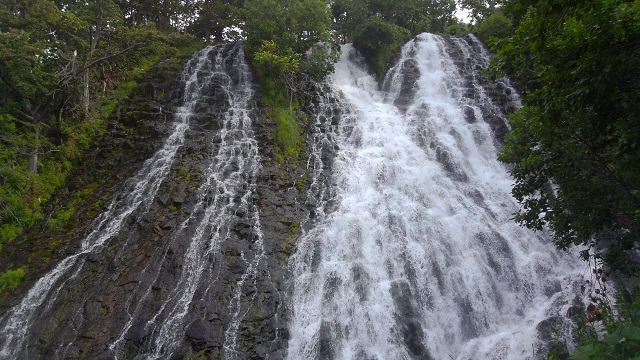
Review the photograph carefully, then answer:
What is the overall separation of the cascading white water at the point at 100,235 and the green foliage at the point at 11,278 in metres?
0.55

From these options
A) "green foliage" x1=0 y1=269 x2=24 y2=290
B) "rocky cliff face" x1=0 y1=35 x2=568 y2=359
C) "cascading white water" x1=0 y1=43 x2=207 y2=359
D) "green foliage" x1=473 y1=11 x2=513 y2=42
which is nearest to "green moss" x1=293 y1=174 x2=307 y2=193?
"rocky cliff face" x1=0 y1=35 x2=568 y2=359

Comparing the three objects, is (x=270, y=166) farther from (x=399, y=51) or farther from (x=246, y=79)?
(x=399, y=51)

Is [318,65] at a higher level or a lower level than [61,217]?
higher

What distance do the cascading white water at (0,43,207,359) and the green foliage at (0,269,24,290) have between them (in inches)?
21.5

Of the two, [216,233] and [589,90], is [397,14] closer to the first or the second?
[216,233]

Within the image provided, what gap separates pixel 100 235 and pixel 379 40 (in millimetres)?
17621

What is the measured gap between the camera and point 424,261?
11.2 m

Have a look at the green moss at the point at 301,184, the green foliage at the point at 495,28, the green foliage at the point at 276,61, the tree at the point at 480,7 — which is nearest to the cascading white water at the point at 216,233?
the green moss at the point at 301,184

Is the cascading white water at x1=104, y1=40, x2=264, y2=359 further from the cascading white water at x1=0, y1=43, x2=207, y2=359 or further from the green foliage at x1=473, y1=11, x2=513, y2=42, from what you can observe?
the green foliage at x1=473, y1=11, x2=513, y2=42

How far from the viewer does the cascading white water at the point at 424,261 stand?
31.3ft

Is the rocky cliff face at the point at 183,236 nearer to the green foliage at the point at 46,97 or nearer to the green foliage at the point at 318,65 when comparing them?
the green foliage at the point at 46,97

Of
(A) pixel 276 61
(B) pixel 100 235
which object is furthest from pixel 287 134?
(B) pixel 100 235

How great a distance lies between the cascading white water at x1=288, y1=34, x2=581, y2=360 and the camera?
955cm

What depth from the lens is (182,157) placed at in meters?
14.3
